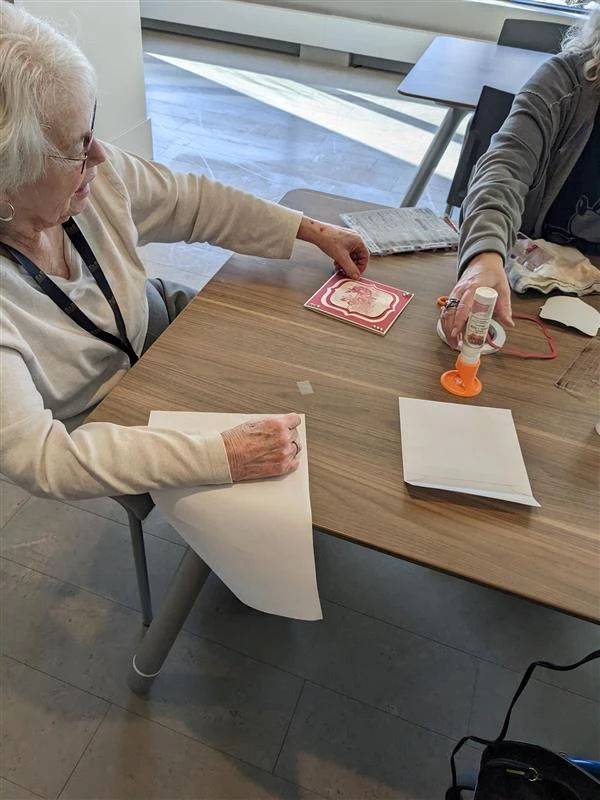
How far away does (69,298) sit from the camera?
1062 millimetres

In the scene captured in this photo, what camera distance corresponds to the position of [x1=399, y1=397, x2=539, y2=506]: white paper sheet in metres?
0.88

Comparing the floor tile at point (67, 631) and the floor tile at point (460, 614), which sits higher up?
the floor tile at point (460, 614)

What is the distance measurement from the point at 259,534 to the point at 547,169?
109 cm

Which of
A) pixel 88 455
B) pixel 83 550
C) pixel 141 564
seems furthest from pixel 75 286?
pixel 83 550

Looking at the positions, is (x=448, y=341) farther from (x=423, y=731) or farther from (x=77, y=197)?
(x=423, y=731)

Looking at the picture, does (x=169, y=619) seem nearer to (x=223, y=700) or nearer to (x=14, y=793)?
(x=223, y=700)

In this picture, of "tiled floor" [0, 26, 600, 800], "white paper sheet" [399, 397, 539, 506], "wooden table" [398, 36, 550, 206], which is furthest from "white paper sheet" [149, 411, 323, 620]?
"wooden table" [398, 36, 550, 206]

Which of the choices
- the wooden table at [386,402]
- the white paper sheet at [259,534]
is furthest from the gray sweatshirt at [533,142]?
the white paper sheet at [259,534]

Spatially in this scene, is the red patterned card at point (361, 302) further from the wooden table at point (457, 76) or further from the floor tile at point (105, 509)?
the wooden table at point (457, 76)

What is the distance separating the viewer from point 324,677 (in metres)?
1.44

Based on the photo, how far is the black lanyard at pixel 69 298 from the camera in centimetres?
100

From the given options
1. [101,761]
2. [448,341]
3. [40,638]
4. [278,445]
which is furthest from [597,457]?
[40,638]

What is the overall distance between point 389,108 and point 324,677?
4029mm

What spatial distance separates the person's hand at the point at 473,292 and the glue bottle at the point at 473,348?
64 mm
